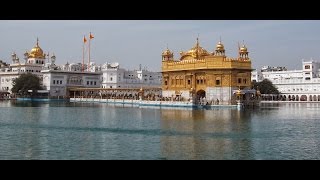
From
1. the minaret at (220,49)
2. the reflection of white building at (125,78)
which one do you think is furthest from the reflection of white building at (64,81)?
the minaret at (220,49)

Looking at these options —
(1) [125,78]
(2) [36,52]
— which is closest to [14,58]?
(2) [36,52]

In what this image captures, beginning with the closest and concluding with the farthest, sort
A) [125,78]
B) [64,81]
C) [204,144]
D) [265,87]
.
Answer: [204,144]
[265,87]
[64,81]
[125,78]

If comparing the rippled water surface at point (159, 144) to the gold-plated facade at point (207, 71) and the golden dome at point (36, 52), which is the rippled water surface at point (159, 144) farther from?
the golden dome at point (36, 52)

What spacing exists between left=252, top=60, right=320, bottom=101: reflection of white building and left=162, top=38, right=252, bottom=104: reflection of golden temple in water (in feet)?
68.7

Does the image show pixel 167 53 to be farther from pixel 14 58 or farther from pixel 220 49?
pixel 14 58

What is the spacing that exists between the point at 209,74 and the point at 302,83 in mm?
25139

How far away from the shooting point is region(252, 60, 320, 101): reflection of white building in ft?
187

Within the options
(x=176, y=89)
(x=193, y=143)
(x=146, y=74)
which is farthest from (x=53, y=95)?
(x=193, y=143)

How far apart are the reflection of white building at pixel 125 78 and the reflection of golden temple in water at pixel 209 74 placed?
75.3ft

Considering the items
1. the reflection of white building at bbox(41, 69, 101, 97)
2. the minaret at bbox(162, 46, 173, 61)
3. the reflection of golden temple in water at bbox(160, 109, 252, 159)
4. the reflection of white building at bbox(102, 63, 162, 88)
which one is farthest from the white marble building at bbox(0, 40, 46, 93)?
the reflection of golden temple in water at bbox(160, 109, 252, 159)

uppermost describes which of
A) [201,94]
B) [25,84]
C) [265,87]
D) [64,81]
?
[64,81]

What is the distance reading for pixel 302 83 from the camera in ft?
192
